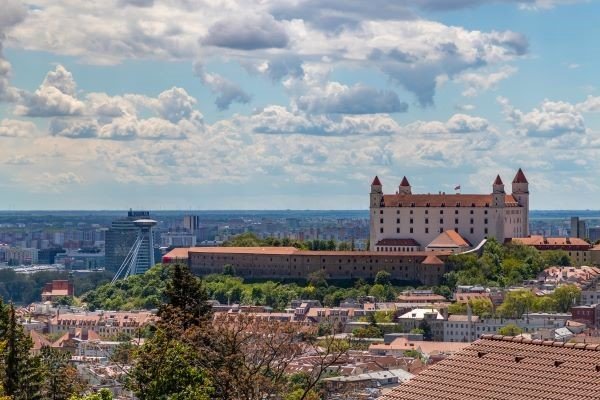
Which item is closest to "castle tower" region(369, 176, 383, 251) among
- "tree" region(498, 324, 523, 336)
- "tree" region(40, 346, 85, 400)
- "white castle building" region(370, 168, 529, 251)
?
"white castle building" region(370, 168, 529, 251)

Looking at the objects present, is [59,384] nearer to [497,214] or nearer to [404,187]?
[497,214]

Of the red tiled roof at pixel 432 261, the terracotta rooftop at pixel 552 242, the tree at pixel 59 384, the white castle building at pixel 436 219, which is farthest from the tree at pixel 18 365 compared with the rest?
the terracotta rooftop at pixel 552 242

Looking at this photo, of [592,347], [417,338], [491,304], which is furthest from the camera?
[491,304]

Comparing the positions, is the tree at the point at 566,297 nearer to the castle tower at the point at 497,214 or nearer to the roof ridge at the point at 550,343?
the castle tower at the point at 497,214

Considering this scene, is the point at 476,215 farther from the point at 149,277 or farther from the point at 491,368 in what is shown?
the point at 491,368

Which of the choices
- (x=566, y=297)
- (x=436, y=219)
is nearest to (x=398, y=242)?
(x=436, y=219)

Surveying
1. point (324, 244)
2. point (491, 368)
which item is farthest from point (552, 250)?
point (491, 368)
